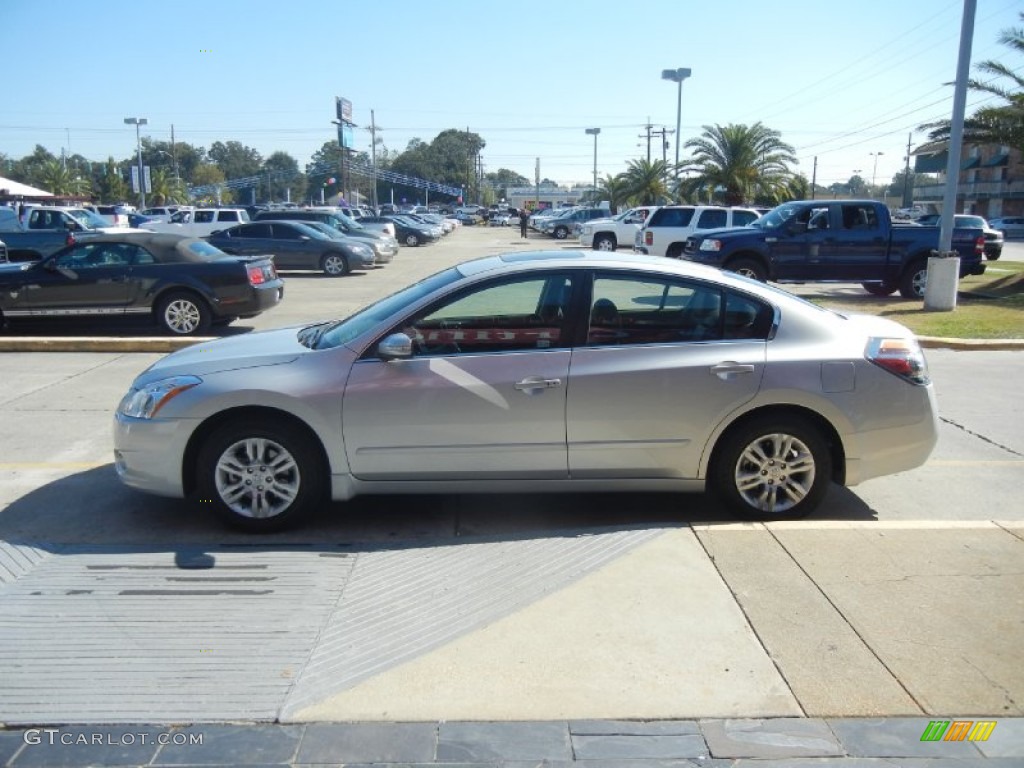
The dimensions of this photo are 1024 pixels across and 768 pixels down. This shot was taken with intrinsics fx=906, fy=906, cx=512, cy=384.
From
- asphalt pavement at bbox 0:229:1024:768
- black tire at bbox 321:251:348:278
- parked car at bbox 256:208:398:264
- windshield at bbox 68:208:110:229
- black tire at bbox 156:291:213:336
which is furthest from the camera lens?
parked car at bbox 256:208:398:264

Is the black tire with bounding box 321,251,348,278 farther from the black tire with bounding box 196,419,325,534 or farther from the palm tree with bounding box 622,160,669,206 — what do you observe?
the palm tree with bounding box 622,160,669,206

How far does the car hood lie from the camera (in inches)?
206

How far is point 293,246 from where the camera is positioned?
25.1 m

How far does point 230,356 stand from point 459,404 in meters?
1.44

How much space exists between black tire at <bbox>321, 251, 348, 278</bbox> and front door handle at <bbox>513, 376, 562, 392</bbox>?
20811 millimetres

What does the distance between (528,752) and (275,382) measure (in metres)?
2.68

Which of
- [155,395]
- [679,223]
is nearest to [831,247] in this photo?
[679,223]

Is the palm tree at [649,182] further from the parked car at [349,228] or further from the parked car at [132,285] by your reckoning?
the parked car at [132,285]

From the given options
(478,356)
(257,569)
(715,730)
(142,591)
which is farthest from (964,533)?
(142,591)

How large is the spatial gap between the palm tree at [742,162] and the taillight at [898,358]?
118 feet

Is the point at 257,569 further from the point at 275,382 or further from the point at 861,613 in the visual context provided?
the point at 861,613

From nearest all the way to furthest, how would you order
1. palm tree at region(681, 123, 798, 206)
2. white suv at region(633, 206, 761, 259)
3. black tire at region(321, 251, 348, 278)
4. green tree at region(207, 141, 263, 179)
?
white suv at region(633, 206, 761, 259) → black tire at region(321, 251, 348, 278) → palm tree at region(681, 123, 798, 206) → green tree at region(207, 141, 263, 179)

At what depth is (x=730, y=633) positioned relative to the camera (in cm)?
397

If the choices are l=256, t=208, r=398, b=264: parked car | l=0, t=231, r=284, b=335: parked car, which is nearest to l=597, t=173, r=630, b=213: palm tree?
l=256, t=208, r=398, b=264: parked car
